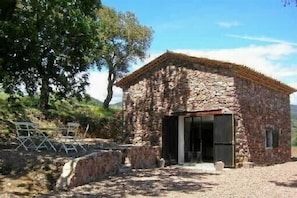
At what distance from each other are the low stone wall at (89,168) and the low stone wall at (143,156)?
137cm

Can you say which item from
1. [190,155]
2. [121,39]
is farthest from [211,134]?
[121,39]

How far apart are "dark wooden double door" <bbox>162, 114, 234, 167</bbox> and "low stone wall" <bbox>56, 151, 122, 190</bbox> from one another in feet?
15.4

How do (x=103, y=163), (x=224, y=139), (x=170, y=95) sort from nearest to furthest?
(x=103, y=163)
(x=224, y=139)
(x=170, y=95)

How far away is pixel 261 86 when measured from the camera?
65.9 feet

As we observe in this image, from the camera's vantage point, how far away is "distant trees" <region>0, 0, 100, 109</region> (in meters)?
13.8

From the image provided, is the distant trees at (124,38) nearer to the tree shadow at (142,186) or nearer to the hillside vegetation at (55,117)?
the hillside vegetation at (55,117)

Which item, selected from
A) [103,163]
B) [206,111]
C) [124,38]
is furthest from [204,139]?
[124,38]

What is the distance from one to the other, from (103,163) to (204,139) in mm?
6877

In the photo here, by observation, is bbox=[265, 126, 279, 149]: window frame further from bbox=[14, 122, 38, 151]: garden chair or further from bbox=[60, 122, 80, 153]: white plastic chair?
bbox=[14, 122, 38, 151]: garden chair

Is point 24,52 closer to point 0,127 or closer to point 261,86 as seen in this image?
point 0,127

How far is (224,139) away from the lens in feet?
59.1

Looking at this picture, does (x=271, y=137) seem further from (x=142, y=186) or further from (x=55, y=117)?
(x=55, y=117)

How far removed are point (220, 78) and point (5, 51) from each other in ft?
29.3

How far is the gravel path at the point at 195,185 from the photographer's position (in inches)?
433
